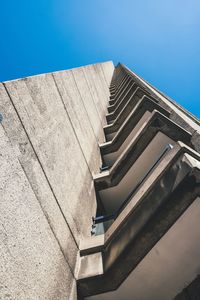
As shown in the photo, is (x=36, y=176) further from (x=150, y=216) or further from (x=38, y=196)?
(x=150, y=216)

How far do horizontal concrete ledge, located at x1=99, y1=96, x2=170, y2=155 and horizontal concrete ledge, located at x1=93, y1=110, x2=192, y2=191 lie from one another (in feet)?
4.09

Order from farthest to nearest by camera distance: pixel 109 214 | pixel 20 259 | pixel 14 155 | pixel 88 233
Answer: pixel 109 214, pixel 88 233, pixel 14 155, pixel 20 259

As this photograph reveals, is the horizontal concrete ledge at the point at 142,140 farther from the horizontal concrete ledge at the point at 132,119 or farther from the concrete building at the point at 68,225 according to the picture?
the horizontal concrete ledge at the point at 132,119

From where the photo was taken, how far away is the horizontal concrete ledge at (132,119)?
21.3 feet

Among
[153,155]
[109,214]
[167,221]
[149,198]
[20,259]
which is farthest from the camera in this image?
[109,214]

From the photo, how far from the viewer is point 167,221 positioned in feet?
10.3

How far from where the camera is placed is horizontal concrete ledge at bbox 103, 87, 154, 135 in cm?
864

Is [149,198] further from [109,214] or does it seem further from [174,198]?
[109,214]

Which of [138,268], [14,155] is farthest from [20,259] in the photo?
[138,268]

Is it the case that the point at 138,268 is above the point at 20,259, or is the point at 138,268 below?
below

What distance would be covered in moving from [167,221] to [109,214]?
266 centimetres

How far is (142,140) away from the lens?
17.0 ft

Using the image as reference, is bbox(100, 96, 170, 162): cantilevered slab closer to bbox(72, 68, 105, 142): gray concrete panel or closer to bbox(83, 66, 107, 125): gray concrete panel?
bbox(72, 68, 105, 142): gray concrete panel

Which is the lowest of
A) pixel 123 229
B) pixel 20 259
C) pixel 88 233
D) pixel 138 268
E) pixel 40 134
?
pixel 88 233
